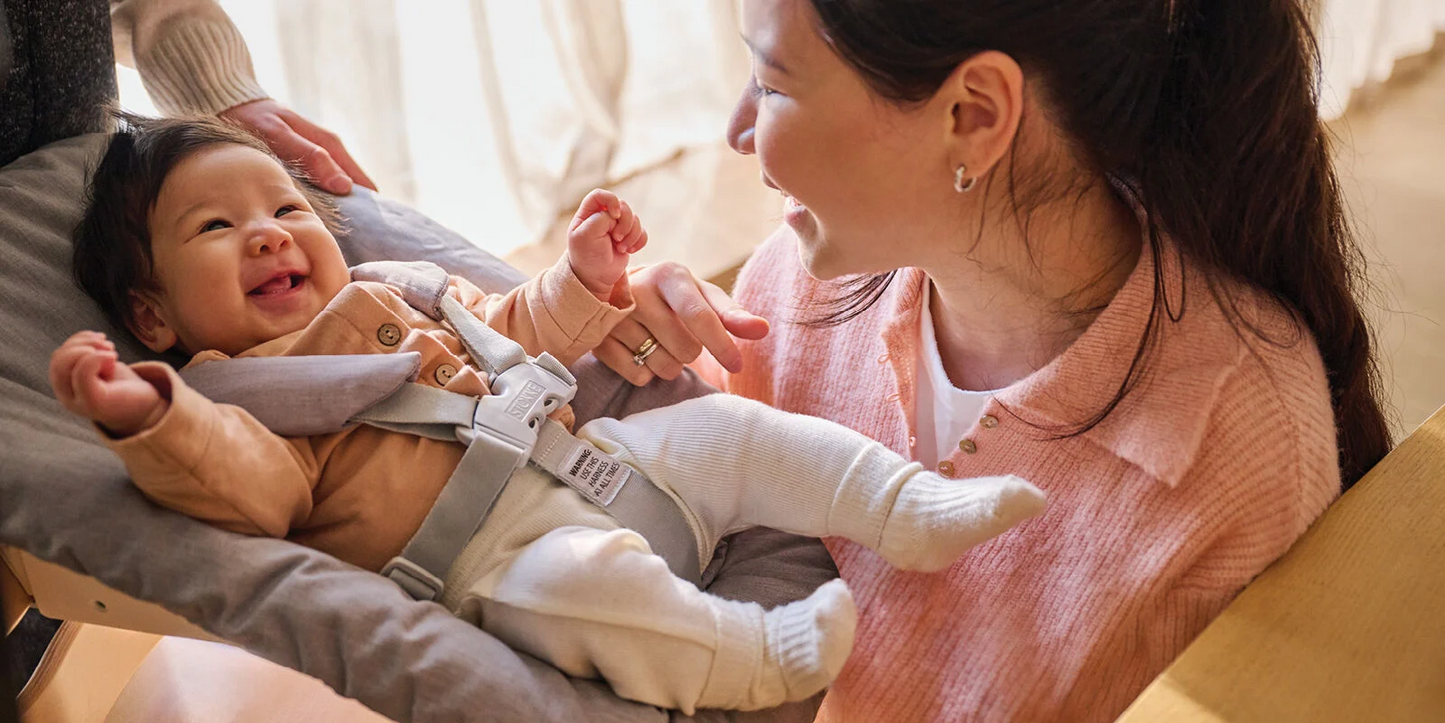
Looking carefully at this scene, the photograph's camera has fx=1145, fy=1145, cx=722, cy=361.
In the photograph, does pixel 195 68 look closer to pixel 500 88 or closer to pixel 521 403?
pixel 521 403

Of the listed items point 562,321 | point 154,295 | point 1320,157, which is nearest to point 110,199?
point 154,295

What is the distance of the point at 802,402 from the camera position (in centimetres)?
128

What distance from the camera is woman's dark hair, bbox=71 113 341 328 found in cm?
108

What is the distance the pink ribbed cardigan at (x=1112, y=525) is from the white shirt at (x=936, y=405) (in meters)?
0.04

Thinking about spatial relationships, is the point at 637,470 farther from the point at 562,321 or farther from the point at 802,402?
the point at 802,402

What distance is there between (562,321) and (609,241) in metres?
0.09

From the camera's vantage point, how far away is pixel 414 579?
3.04ft

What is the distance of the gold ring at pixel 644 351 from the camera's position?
1.19m

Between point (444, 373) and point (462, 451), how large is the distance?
0.26 ft

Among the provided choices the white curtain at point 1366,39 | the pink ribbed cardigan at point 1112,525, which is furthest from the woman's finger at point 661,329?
the white curtain at point 1366,39

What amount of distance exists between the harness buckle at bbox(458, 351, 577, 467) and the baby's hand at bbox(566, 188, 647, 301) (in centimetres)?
11

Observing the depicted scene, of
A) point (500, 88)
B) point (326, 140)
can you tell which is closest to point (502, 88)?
point (500, 88)

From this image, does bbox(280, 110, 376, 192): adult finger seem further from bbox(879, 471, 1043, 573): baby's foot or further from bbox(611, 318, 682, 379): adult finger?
bbox(879, 471, 1043, 573): baby's foot

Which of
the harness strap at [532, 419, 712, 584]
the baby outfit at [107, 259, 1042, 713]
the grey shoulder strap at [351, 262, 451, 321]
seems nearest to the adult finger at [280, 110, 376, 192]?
the grey shoulder strap at [351, 262, 451, 321]
